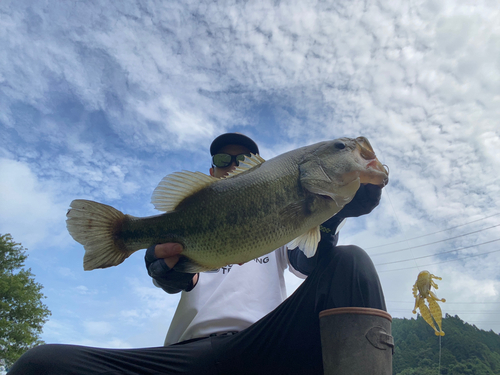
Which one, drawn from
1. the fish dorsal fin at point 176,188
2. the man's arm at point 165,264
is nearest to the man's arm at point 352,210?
the fish dorsal fin at point 176,188

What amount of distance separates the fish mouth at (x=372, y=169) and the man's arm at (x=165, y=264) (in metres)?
1.57

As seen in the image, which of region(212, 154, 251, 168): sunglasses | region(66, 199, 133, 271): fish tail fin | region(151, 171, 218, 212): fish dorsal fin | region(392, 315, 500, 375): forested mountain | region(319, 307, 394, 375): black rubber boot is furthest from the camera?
region(392, 315, 500, 375): forested mountain

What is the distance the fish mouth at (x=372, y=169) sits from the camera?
234cm

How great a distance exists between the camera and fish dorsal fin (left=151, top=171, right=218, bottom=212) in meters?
2.39

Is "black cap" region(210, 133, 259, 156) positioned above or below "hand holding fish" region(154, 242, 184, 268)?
Result: above

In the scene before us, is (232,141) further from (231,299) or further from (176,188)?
(231,299)

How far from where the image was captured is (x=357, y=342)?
1.76 meters

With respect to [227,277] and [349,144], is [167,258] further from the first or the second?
[349,144]

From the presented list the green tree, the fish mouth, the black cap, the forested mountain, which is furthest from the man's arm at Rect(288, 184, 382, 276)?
the forested mountain

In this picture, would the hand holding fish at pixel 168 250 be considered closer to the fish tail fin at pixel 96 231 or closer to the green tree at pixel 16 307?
the fish tail fin at pixel 96 231

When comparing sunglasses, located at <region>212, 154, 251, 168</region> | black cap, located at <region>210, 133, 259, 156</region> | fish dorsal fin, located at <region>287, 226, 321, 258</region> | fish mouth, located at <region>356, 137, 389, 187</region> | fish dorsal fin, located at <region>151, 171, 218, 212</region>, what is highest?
black cap, located at <region>210, 133, 259, 156</region>

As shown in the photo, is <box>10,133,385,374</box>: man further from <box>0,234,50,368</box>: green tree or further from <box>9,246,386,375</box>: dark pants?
<box>0,234,50,368</box>: green tree

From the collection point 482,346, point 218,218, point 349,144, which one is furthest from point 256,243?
point 482,346

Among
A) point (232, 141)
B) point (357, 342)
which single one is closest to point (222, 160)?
point (232, 141)
